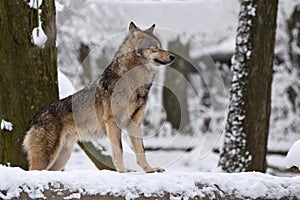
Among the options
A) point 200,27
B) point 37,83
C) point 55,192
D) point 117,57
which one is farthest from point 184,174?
point 200,27

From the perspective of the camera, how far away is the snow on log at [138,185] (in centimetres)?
330

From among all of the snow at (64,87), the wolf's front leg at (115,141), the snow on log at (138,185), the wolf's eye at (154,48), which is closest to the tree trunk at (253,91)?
the snow at (64,87)

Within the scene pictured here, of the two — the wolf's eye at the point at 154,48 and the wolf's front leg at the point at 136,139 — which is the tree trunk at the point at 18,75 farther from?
the wolf's eye at the point at 154,48

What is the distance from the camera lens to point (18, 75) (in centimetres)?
545

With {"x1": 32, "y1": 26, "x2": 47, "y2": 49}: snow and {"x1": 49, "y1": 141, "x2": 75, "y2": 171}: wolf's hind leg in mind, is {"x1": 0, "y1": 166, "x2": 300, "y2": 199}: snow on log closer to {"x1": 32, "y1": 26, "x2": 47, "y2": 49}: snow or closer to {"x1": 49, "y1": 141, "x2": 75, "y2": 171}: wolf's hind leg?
{"x1": 49, "y1": 141, "x2": 75, "y2": 171}: wolf's hind leg

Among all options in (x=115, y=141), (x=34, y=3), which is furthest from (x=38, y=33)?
(x=115, y=141)

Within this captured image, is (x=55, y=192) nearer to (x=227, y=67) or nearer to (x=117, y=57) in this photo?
(x=117, y=57)

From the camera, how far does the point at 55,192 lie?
331 centimetres

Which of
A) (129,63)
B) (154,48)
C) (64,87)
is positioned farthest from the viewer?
(64,87)

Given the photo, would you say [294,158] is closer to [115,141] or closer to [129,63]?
[115,141]

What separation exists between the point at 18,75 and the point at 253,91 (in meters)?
3.23

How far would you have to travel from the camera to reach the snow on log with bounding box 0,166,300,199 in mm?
3303

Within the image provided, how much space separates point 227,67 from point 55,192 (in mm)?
15728


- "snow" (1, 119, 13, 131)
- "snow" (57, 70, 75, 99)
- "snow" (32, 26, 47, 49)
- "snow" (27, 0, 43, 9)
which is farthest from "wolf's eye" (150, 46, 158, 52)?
"snow" (57, 70, 75, 99)
